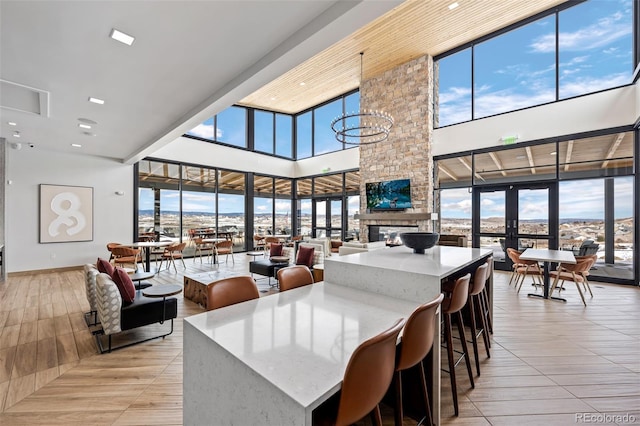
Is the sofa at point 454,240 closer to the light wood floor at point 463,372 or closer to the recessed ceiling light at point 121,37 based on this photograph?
the light wood floor at point 463,372

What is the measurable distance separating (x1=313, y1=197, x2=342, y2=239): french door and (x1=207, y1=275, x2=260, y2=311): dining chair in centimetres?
810

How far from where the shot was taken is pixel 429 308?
148cm

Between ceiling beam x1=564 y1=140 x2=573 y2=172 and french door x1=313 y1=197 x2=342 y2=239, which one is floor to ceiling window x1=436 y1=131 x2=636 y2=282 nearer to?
ceiling beam x1=564 y1=140 x2=573 y2=172

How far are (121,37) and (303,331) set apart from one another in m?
2.95

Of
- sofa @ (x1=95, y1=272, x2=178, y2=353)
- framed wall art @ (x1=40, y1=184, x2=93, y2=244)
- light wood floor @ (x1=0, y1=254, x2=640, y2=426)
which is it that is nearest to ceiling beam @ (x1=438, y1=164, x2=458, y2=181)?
light wood floor @ (x1=0, y1=254, x2=640, y2=426)

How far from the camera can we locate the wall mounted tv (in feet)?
25.6

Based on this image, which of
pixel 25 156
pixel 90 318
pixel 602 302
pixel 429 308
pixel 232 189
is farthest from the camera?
pixel 232 189

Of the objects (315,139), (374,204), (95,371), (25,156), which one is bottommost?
(95,371)

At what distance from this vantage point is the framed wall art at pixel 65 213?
6.48 metres

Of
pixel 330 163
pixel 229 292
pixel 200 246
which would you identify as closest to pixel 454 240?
pixel 330 163

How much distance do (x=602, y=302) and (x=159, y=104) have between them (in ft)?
24.3

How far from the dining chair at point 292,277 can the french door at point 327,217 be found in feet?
25.2

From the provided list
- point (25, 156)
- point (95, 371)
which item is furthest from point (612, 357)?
point (25, 156)

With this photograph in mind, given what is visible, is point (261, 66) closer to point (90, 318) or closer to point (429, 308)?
point (429, 308)
